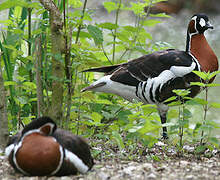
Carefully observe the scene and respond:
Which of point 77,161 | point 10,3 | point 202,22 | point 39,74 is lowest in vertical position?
point 77,161

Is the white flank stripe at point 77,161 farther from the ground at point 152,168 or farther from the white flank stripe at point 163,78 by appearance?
the white flank stripe at point 163,78

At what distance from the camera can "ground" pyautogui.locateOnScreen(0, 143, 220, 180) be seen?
2.64 metres

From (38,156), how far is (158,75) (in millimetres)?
1956

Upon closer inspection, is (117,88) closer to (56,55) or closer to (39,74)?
(39,74)

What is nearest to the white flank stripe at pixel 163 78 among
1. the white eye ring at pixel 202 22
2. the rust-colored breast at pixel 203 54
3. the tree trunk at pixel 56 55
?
the rust-colored breast at pixel 203 54

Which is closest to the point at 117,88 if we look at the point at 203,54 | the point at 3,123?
the point at 203,54

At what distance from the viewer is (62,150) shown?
2555 millimetres

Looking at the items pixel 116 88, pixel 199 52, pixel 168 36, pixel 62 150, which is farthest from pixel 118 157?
pixel 168 36

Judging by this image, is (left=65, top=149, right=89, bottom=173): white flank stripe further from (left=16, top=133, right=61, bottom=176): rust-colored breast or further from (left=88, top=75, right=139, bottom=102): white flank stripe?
(left=88, top=75, right=139, bottom=102): white flank stripe

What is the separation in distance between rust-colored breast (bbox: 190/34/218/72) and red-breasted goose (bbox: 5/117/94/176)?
198 cm

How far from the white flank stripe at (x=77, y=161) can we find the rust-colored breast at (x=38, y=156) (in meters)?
0.08

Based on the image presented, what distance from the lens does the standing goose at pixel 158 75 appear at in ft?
13.4

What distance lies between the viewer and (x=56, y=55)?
3.03 metres

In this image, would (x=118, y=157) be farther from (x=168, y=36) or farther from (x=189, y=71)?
(x=168, y=36)
